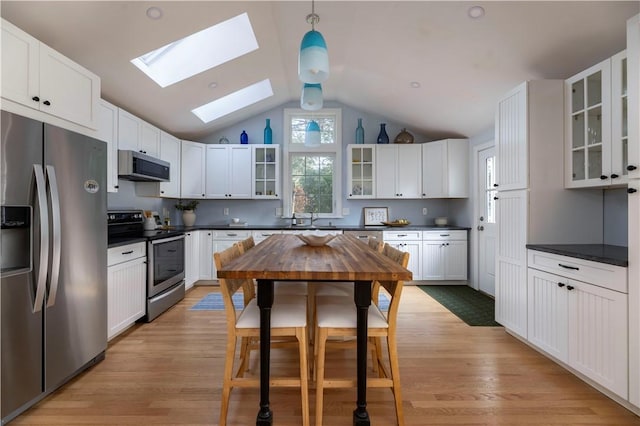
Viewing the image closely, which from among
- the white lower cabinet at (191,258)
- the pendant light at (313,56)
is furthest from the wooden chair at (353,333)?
the white lower cabinet at (191,258)

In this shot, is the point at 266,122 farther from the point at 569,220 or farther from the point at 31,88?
the point at 569,220

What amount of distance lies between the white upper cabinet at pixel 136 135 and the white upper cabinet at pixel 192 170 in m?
0.64

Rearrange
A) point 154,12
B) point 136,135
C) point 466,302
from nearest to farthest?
point 154,12 < point 136,135 < point 466,302

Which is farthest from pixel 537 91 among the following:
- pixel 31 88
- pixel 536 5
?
pixel 31 88

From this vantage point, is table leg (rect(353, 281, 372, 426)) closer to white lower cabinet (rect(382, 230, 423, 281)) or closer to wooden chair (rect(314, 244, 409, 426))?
wooden chair (rect(314, 244, 409, 426))

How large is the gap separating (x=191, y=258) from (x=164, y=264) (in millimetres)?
894

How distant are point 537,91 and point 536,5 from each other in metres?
0.63

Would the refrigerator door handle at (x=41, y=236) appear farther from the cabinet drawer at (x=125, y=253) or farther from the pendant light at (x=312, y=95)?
the pendant light at (x=312, y=95)

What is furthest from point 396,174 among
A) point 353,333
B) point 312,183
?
point 353,333

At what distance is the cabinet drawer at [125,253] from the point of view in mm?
2504

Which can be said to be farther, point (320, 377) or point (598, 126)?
point (598, 126)

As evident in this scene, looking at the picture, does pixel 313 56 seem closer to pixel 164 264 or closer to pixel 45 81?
pixel 45 81

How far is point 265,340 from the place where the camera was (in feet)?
5.15

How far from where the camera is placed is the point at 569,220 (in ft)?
8.25
